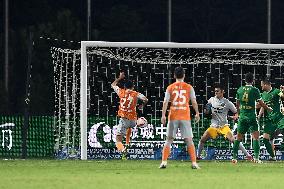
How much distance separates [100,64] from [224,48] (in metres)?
3.22

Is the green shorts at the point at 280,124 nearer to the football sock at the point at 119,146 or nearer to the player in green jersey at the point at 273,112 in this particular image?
the player in green jersey at the point at 273,112

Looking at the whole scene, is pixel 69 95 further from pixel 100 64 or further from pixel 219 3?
pixel 219 3

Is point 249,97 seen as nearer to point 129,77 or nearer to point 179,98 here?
point 179,98

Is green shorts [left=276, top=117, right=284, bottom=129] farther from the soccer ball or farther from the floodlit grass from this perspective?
the soccer ball

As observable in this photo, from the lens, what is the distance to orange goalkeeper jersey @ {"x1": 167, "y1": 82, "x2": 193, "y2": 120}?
2314 cm

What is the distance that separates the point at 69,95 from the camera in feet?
98.8

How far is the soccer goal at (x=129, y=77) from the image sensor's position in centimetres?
3009

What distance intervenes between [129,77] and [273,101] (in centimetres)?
413

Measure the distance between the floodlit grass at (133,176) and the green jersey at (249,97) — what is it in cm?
144

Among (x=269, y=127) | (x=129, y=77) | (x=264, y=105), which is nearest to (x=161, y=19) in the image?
(x=129, y=77)

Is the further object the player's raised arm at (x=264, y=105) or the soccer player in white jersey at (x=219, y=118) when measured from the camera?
the soccer player in white jersey at (x=219, y=118)

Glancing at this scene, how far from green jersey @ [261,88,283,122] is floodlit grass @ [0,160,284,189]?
2919 mm

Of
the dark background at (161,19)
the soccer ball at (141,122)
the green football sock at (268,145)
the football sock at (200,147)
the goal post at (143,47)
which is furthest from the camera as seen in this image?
the dark background at (161,19)

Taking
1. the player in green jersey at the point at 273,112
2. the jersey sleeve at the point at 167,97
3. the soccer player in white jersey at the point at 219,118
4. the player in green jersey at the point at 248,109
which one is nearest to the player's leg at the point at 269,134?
the player in green jersey at the point at 273,112
